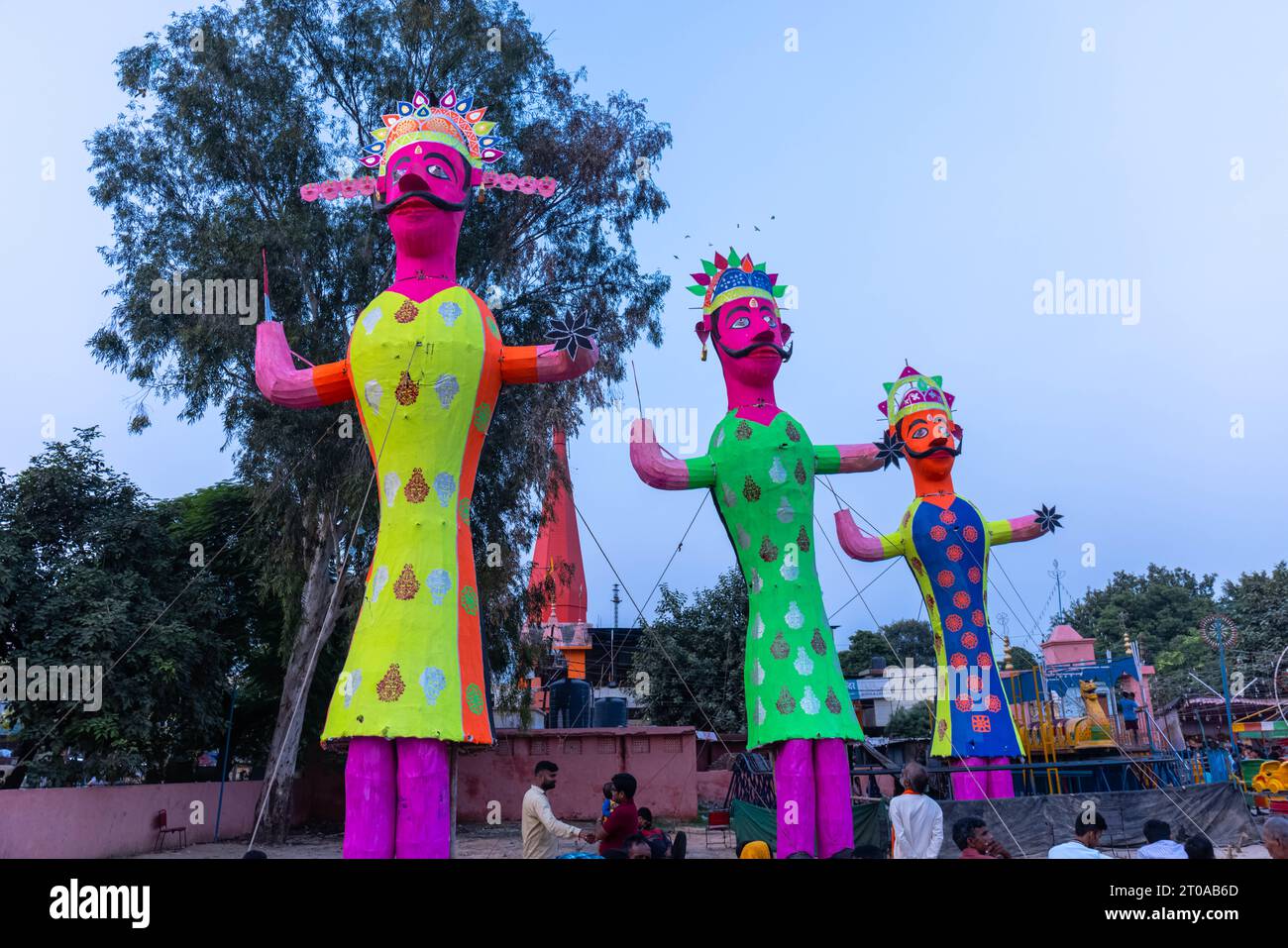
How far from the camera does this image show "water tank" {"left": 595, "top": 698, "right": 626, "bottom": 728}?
69.4 ft

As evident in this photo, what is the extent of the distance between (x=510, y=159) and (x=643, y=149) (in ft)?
7.06

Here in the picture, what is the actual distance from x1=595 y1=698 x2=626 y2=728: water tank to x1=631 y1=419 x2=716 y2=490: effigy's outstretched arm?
42.9ft

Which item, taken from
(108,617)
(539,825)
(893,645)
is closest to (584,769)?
(108,617)

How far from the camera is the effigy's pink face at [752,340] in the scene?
9.14 metres

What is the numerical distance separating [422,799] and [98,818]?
8170 mm

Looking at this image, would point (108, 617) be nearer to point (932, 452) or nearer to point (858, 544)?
point (858, 544)

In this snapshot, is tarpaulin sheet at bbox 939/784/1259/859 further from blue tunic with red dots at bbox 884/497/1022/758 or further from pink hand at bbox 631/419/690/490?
pink hand at bbox 631/419/690/490

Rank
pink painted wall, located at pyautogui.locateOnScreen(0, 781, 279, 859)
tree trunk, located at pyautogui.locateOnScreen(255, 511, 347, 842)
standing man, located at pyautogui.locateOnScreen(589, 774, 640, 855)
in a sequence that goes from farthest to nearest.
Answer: tree trunk, located at pyautogui.locateOnScreen(255, 511, 347, 842) < pink painted wall, located at pyautogui.locateOnScreen(0, 781, 279, 859) < standing man, located at pyautogui.locateOnScreen(589, 774, 640, 855)

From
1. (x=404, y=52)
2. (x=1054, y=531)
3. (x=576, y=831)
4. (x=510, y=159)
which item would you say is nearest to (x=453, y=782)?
(x=576, y=831)

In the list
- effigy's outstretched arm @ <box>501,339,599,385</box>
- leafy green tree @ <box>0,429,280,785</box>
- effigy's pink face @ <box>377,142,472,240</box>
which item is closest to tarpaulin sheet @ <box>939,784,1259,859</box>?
effigy's outstretched arm @ <box>501,339,599,385</box>

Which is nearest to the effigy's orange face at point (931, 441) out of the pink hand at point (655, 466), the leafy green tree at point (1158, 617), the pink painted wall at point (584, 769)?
the pink hand at point (655, 466)

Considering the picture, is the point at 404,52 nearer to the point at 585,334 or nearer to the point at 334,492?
the point at 334,492

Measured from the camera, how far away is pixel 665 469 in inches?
351
